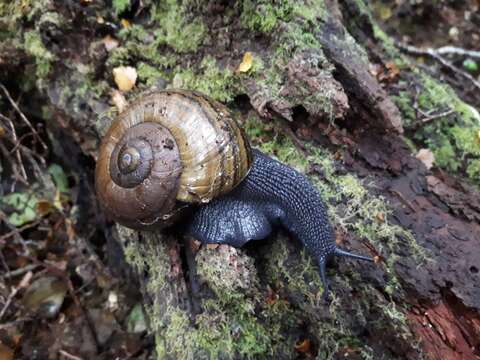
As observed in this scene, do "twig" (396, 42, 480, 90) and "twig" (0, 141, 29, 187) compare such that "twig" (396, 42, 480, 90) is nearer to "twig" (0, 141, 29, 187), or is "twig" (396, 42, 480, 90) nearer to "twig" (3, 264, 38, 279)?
"twig" (0, 141, 29, 187)

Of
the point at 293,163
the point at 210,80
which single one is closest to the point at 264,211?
the point at 293,163

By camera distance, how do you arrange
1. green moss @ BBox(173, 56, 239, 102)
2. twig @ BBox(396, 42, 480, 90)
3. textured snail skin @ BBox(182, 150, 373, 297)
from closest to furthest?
textured snail skin @ BBox(182, 150, 373, 297)
green moss @ BBox(173, 56, 239, 102)
twig @ BBox(396, 42, 480, 90)

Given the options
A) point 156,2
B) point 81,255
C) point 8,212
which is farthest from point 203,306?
point 156,2

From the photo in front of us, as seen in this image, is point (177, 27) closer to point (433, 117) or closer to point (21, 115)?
point (21, 115)

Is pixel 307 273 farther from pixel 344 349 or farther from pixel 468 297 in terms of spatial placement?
pixel 468 297

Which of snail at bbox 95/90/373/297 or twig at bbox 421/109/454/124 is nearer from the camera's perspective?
snail at bbox 95/90/373/297

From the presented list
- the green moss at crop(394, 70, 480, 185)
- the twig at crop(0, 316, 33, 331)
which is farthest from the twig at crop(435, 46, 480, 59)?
the twig at crop(0, 316, 33, 331)
